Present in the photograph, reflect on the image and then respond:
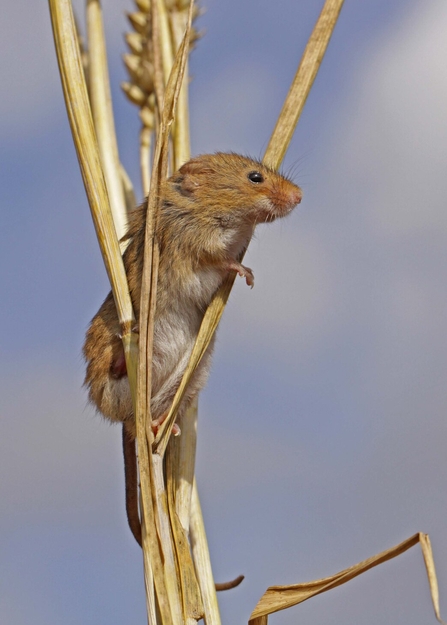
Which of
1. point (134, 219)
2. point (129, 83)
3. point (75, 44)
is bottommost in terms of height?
point (75, 44)

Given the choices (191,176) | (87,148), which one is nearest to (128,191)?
(191,176)

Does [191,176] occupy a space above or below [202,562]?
above

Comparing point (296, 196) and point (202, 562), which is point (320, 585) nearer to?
point (202, 562)

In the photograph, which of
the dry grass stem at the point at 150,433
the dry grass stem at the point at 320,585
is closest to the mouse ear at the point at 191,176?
the dry grass stem at the point at 150,433

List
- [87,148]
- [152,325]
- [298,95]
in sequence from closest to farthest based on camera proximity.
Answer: [152,325] → [87,148] → [298,95]

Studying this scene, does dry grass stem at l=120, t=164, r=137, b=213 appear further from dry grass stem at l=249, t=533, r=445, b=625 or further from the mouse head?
dry grass stem at l=249, t=533, r=445, b=625

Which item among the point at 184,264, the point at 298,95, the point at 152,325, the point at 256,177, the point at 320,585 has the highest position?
the point at 256,177

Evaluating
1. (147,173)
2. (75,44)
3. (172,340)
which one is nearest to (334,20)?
(75,44)

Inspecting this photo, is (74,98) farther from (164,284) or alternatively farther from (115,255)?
(164,284)
